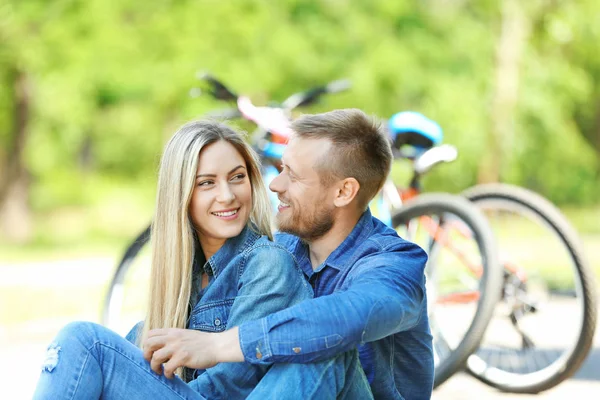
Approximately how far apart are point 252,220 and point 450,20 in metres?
14.0

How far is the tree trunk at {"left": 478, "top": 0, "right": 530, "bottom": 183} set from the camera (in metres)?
14.5

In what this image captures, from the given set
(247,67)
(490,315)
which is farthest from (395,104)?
(490,315)

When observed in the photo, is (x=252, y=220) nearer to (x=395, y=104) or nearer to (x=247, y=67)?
(x=247, y=67)

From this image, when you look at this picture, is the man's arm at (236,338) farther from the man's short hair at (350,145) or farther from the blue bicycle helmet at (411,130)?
the blue bicycle helmet at (411,130)

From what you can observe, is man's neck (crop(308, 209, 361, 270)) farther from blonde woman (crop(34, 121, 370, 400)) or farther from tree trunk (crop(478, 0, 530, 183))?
tree trunk (crop(478, 0, 530, 183))

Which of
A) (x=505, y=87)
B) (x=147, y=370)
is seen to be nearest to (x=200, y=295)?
(x=147, y=370)

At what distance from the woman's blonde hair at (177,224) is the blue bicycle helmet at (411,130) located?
5.22 ft

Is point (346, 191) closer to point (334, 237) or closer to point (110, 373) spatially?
point (334, 237)

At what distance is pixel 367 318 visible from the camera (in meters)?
2.16

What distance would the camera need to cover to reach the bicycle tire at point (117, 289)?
4.55 metres

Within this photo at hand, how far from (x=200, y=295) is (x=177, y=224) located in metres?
0.21

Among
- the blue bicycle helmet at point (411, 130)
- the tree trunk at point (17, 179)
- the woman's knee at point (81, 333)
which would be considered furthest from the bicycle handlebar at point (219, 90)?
the tree trunk at point (17, 179)

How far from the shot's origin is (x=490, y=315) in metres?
3.77

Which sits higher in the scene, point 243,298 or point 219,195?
point 219,195
